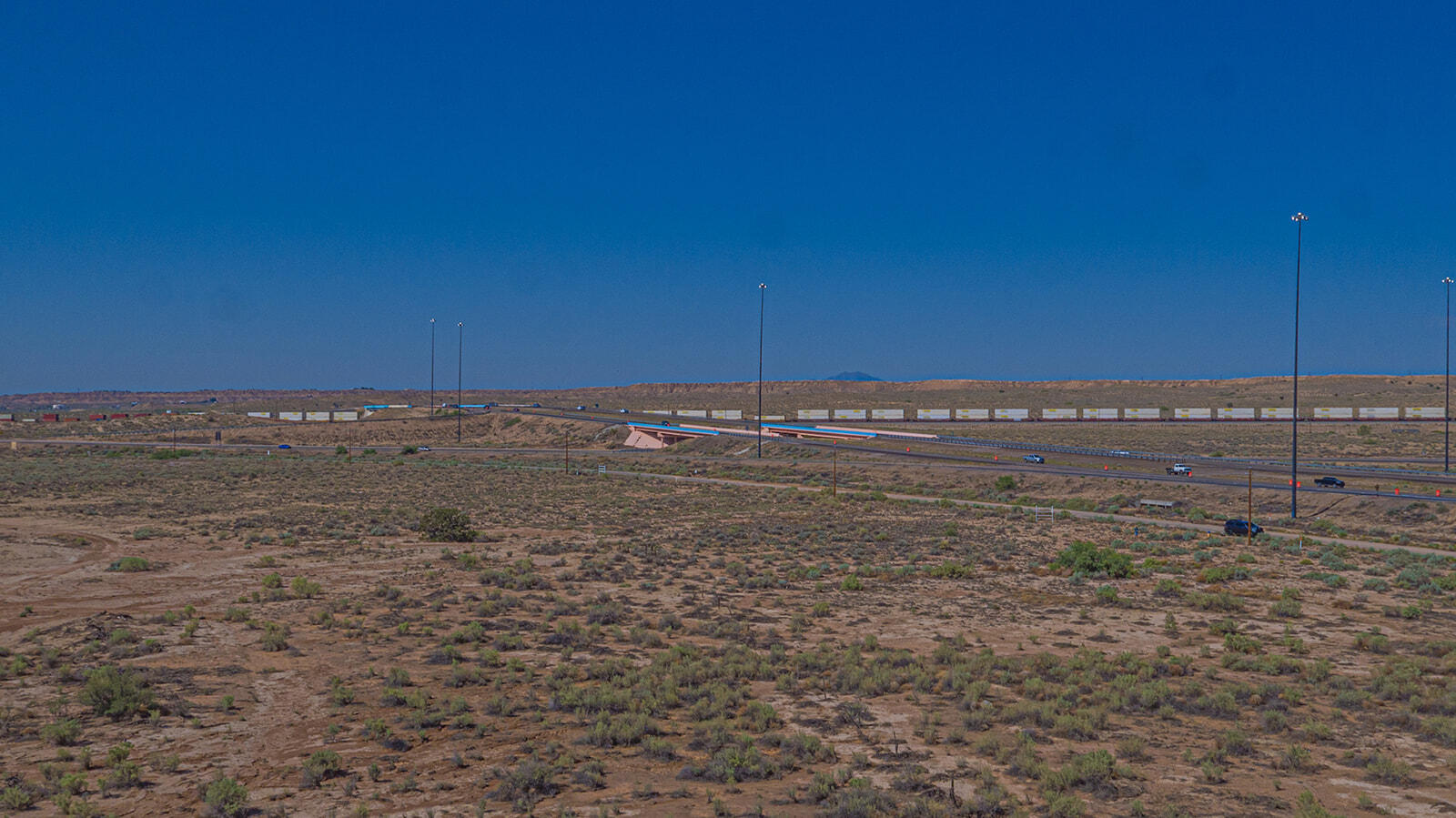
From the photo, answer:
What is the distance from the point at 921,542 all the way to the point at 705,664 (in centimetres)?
2067

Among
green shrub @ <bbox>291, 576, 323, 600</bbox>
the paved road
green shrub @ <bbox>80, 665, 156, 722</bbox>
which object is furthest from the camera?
the paved road

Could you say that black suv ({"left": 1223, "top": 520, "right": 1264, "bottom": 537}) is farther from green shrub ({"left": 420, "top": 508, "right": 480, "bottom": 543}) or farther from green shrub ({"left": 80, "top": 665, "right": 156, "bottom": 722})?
green shrub ({"left": 80, "top": 665, "right": 156, "bottom": 722})

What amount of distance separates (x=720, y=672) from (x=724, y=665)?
1.13ft

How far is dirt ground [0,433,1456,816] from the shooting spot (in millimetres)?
12539

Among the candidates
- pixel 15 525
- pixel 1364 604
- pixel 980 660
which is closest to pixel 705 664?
pixel 980 660

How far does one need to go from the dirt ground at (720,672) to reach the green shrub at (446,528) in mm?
1016

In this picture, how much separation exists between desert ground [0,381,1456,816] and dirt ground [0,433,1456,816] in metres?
0.08

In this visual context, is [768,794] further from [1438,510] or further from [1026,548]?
[1438,510]

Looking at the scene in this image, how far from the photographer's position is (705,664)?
60.3ft

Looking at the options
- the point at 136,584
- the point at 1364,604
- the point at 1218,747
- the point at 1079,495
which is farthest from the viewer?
the point at 1079,495

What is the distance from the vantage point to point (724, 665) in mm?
18219

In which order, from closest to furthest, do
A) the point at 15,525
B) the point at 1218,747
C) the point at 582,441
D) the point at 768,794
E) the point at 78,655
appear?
the point at 768,794 → the point at 1218,747 → the point at 78,655 → the point at 15,525 → the point at 582,441

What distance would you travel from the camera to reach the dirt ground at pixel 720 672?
12.5m

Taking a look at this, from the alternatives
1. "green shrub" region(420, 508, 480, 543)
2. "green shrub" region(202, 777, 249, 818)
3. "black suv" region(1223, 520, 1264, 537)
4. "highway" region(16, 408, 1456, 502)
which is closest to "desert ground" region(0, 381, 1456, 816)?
→ "green shrub" region(202, 777, 249, 818)
